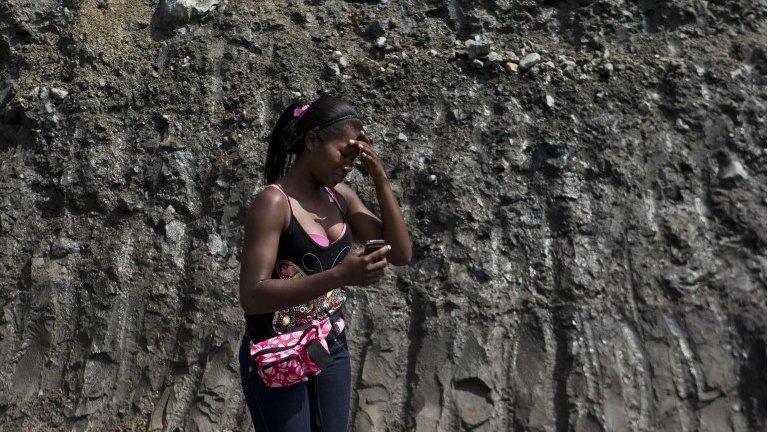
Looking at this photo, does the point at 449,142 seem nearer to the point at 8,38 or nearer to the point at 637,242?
the point at 637,242

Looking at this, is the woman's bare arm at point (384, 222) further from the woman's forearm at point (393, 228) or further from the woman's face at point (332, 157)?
the woman's face at point (332, 157)

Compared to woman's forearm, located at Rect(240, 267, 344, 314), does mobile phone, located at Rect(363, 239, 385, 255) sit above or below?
above

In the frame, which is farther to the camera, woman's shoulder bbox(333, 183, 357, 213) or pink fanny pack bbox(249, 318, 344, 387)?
woman's shoulder bbox(333, 183, 357, 213)

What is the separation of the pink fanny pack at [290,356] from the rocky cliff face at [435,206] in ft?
6.50

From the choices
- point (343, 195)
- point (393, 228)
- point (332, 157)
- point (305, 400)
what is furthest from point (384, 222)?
point (305, 400)

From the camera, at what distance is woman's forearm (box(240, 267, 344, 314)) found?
9.11ft

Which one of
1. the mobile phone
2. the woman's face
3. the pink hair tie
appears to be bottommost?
the mobile phone

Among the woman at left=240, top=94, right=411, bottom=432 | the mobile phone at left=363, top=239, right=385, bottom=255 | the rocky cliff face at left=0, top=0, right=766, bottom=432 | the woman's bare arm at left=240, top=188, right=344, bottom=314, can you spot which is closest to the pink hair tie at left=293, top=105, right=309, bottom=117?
the woman at left=240, top=94, right=411, bottom=432

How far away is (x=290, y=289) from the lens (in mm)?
2785

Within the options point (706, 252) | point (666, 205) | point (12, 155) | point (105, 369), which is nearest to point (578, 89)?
point (666, 205)

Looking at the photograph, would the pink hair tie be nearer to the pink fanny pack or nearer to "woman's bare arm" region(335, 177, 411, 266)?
"woman's bare arm" region(335, 177, 411, 266)

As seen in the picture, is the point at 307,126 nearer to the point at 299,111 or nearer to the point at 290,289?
the point at 299,111

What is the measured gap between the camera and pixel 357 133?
3166mm

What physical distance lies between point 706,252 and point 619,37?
1.94 metres
